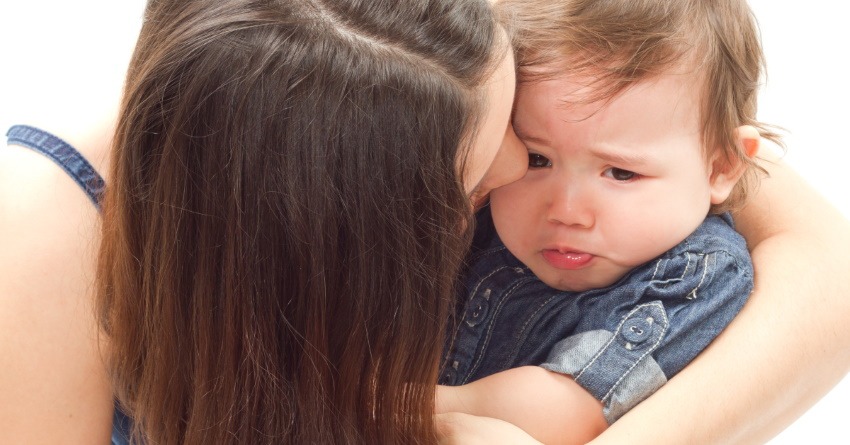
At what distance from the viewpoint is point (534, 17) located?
4.51 feet

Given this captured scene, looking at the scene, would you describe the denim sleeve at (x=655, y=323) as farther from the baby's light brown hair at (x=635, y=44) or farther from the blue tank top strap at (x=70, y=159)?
the blue tank top strap at (x=70, y=159)

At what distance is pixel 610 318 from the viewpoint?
1.39m

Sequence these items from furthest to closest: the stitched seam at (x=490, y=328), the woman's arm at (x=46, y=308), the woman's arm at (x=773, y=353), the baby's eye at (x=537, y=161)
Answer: the stitched seam at (x=490, y=328) → the baby's eye at (x=537, y=161) → the woman's arm at (x=773, y=353) → the woman's arm at (x=46, y=308)

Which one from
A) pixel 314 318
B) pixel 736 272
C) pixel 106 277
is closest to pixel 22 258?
pixel 106 277

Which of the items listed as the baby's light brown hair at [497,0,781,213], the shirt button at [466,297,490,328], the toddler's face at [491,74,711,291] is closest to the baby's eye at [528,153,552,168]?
the toddler's face at [491,74,711,291]

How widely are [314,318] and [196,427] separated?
19 centimetres

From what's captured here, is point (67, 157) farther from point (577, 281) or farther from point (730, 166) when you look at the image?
point (730, 166)

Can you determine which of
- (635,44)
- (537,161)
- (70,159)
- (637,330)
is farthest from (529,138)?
(70,159)

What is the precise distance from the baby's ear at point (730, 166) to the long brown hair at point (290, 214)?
0.47 m

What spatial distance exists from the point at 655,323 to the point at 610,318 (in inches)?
2.5

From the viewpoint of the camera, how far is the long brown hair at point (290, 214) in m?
1.02

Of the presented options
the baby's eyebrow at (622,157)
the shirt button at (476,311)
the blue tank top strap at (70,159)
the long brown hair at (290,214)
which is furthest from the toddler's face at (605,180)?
the blue tank top strap at (70,159)

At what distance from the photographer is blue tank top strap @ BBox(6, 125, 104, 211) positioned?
48.8 inches

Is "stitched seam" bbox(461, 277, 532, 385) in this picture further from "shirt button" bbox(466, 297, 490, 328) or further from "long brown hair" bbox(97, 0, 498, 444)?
"long brown hair" bbox(97, 0, 498, 444)
